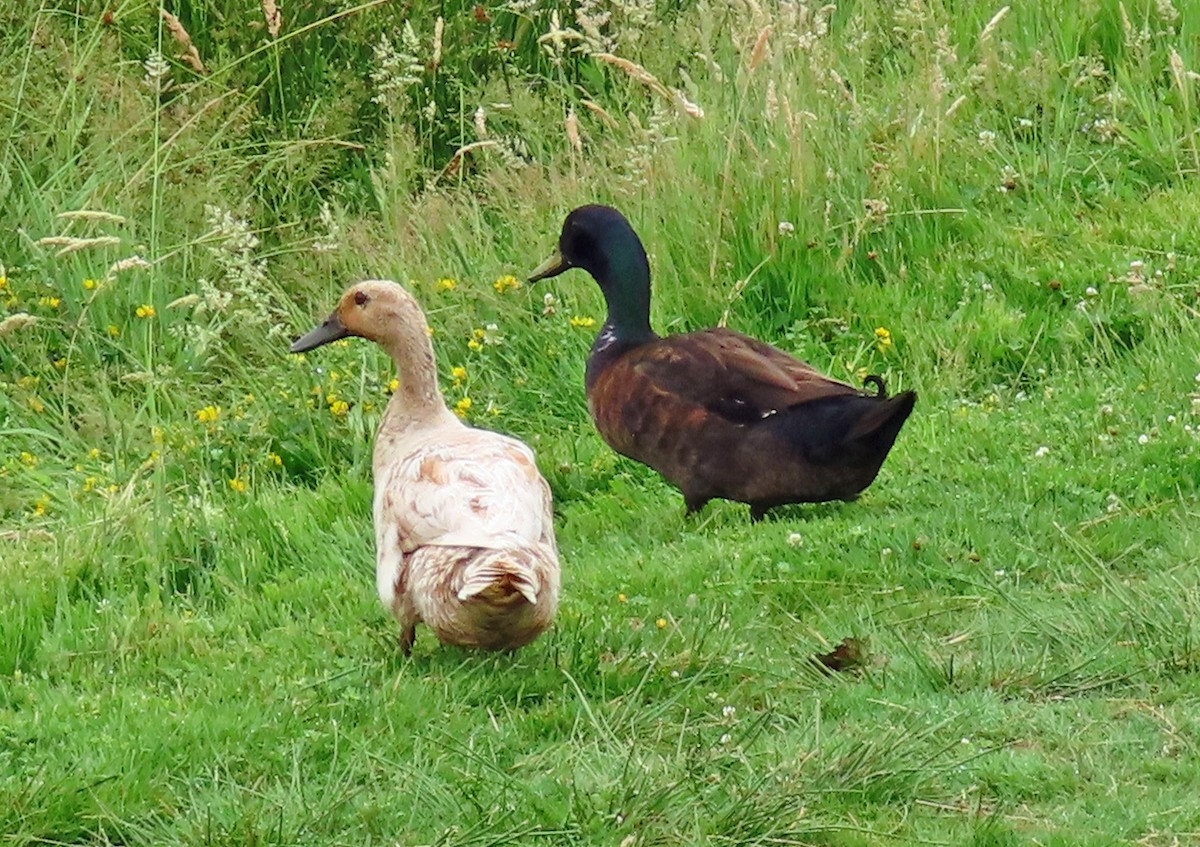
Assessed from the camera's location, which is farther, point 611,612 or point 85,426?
point 85,426

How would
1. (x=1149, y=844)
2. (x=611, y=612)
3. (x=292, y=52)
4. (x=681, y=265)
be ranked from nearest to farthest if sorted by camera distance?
1. (x=1149, y=844)
2. (x=611, y=612)
3. (x=681, y=265)
4. (x=292, y=52)

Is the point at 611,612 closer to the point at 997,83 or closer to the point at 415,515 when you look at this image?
the point at 415,515

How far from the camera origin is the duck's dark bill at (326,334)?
6887mm

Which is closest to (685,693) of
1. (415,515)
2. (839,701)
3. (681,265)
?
(839,701)

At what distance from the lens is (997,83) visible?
10.4m

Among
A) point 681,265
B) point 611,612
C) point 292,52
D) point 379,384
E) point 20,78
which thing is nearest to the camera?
point 611,612

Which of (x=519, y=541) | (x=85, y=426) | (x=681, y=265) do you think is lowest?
(x=85, y=426)

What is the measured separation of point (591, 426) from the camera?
27.8 ft

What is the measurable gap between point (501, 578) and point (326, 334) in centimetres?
213

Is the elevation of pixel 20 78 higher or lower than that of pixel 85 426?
higher

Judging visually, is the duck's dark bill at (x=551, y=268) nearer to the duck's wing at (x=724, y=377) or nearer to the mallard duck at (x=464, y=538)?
the duck's wing at (x=724, y=377)

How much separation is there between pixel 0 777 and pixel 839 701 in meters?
2.17

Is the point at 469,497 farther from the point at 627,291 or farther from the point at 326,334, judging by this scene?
the point at 627,291

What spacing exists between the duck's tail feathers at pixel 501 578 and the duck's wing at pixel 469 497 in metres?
0.08
